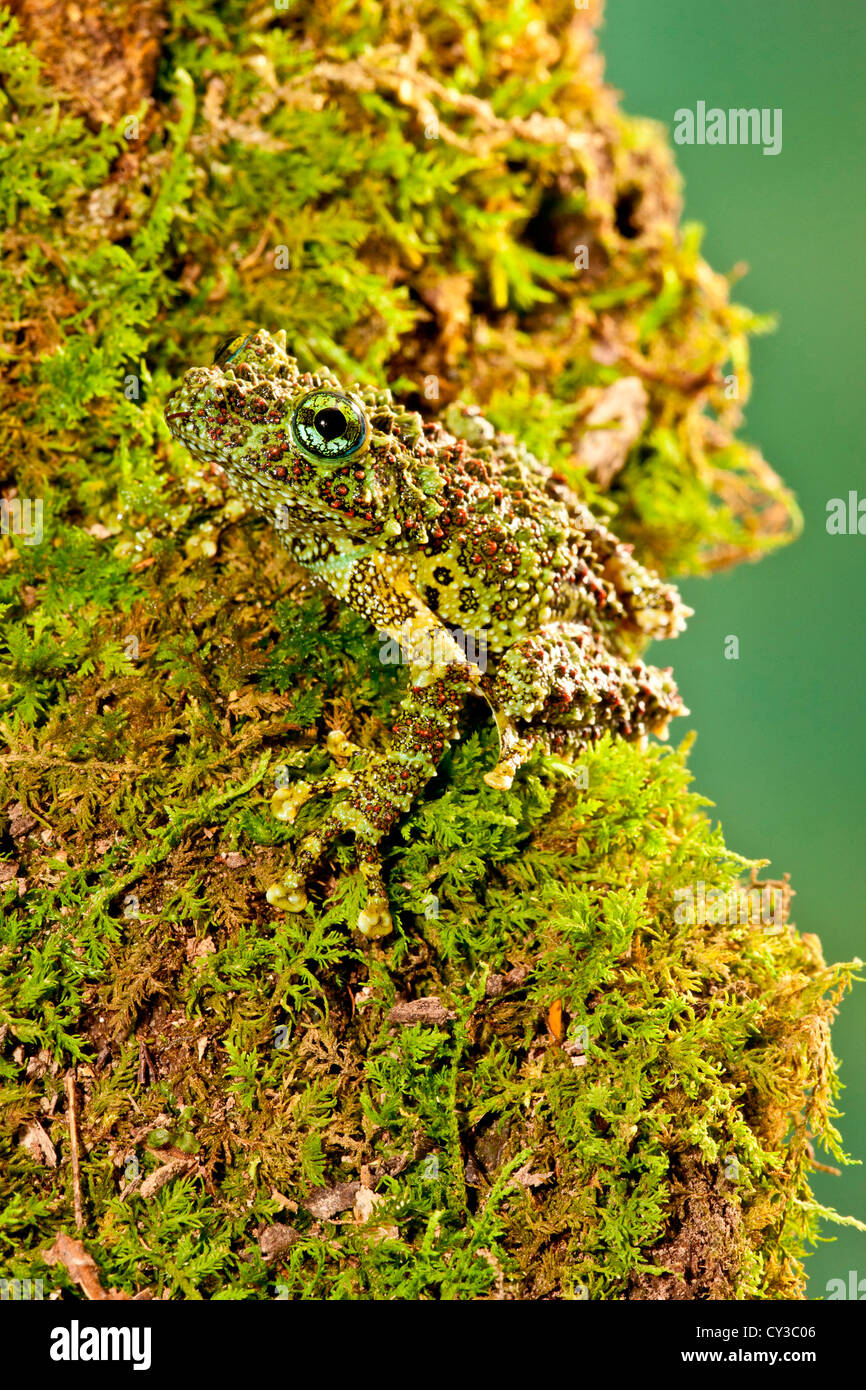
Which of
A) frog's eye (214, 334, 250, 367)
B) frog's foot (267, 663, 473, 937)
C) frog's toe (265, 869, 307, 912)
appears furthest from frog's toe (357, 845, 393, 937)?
frog's eye (214, 334, 250, 367)

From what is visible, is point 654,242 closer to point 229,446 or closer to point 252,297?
point 252,297

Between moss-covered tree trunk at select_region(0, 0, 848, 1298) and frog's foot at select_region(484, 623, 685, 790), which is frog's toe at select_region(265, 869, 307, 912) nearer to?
moss-covered tree trunk at select_region(0, 0, 848, 1298)

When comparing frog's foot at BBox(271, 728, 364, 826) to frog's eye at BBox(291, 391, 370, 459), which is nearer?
frog's eye at BBox(291, 391, 370, 459)

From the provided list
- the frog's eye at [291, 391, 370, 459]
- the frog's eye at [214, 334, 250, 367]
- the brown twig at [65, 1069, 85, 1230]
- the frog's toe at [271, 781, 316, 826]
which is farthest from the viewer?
the frog's eye at [214, 334, 250, 367]

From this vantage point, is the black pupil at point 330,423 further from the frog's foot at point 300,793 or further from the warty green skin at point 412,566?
the frog's foot at point 300,793

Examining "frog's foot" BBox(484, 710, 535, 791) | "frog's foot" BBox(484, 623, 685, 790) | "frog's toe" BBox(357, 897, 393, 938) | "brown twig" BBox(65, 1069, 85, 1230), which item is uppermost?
"frog's foot" BBox(484, 623, 685, 790)

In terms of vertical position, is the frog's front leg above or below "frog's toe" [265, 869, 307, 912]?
above

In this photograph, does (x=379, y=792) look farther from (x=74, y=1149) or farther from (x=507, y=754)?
(x=74, y=1149)
